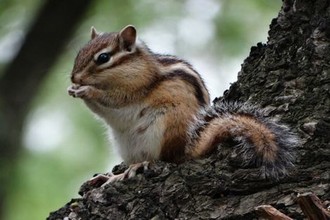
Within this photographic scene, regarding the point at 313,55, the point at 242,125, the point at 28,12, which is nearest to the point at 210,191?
the point at 242,125

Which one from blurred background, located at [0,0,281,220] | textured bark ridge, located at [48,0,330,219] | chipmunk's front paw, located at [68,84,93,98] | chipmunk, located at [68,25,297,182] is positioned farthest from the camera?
blurred background, located at [0,0,281,220]

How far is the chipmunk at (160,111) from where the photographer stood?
144 inches

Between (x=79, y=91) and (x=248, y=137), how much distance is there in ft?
3.09

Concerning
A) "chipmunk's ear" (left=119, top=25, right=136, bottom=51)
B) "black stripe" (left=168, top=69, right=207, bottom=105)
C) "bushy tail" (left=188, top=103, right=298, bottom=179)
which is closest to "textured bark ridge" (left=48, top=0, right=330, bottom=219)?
"bushy tail" (left=188, top=103, right=298, bottom=179)

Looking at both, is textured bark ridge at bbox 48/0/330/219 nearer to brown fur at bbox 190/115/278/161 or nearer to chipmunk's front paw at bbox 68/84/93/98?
brown fur at bbox 190/115/278/161

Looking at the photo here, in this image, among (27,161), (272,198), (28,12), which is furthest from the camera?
(27,161)

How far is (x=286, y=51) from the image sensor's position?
4.11 metres

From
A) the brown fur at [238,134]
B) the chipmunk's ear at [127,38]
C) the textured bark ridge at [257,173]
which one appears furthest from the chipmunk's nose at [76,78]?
the brown fur at [238,134]

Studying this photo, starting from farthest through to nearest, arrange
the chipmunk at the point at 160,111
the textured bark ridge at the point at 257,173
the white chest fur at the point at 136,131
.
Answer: the white chest fur at the point at 136,131 < the chipmunk at the point at 160,111 < the textured bark ridge at the point at 257,173

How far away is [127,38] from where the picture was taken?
436cm

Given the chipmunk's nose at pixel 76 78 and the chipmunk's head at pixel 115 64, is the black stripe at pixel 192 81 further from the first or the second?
the chipmunk's nose at pixel 76 78

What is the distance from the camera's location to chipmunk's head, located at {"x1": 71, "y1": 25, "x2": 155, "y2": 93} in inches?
165

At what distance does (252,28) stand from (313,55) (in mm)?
3986

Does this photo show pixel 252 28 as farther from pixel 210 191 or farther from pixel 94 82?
pixel 210 191
